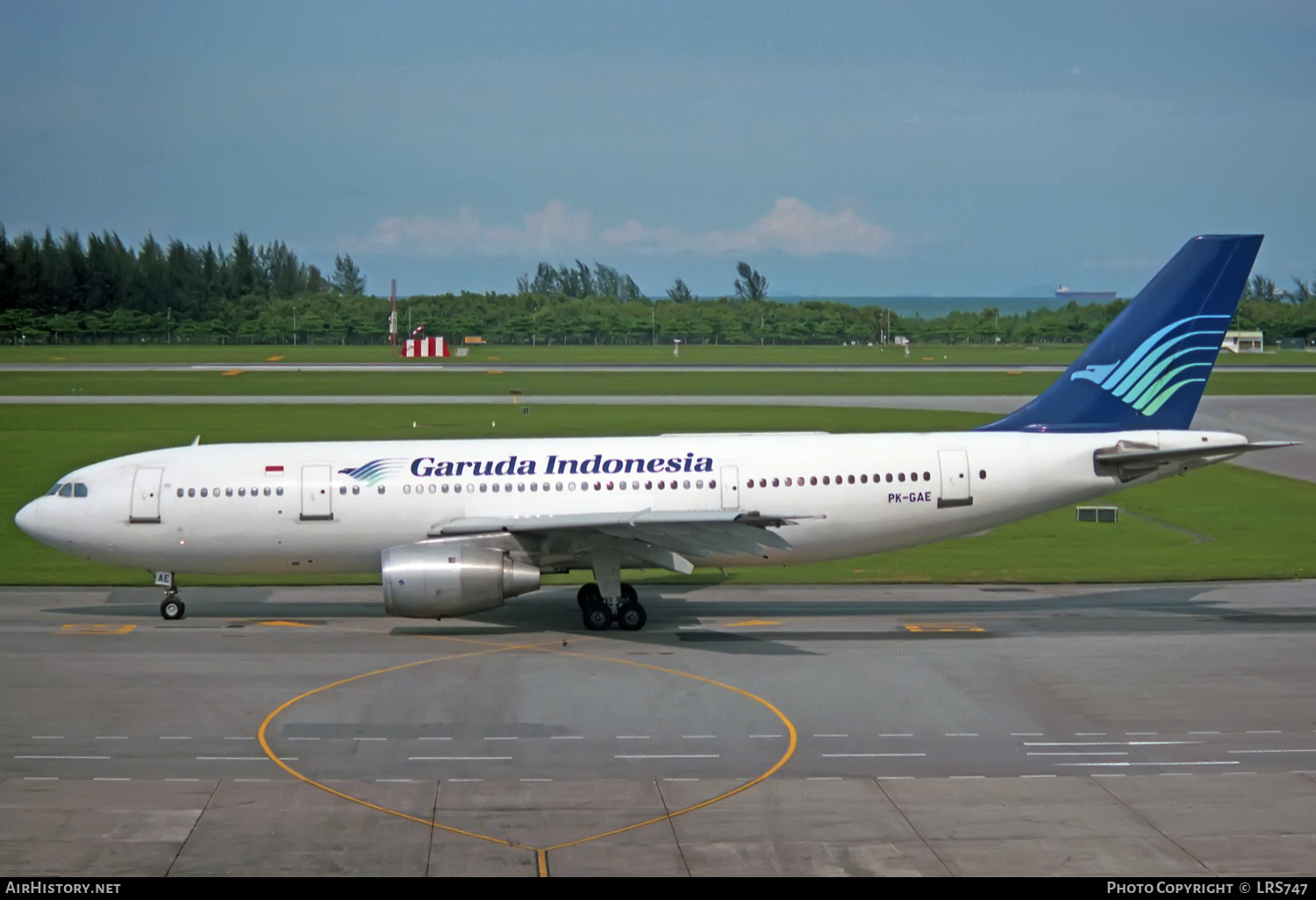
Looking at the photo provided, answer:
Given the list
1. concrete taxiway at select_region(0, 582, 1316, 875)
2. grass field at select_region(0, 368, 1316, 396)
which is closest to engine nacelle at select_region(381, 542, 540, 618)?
concrete taxiway at select_region(0, 582, 1316, 875)

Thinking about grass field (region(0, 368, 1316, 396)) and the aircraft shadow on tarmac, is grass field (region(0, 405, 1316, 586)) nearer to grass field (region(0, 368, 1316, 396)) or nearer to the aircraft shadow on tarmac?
the aircraft shadow on tarmac

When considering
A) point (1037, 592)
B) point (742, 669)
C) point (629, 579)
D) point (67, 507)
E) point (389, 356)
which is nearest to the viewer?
point (742, 669)

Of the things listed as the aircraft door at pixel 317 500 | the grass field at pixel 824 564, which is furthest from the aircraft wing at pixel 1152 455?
the aircraft door at pixel 317 500

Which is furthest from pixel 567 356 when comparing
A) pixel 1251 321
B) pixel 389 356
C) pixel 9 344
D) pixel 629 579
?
pixel 629 579

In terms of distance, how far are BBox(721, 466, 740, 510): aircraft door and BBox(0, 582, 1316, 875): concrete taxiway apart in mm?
2801

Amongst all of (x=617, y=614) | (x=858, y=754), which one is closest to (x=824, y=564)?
(x=617, y=614)

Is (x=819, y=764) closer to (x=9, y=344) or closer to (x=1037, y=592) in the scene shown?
(x=1037, y=592)

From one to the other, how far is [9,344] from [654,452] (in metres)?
159

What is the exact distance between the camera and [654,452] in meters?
32.1

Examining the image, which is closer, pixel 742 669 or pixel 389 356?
pixel 742 669

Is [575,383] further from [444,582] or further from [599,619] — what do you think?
[444,582]

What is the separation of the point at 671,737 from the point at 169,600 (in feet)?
49.3

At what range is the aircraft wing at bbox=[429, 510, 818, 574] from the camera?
28.8 meters

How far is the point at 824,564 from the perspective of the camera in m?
40.1
